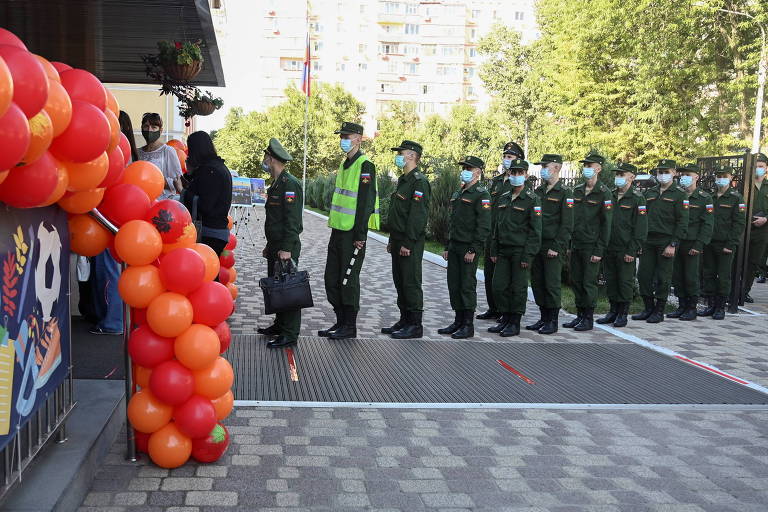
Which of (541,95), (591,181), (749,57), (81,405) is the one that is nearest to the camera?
(81,405)

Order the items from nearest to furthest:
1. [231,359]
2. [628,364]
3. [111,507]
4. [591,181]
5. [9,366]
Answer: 1. [9,366]
2. [111,507]
3. [231,359]
4. [628,364]
5. [591,181]

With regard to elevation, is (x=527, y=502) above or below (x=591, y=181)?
below

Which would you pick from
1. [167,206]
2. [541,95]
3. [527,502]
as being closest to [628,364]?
[527,502]

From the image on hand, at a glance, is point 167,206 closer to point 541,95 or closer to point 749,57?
point 749,57

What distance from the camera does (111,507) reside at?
353 centimetres

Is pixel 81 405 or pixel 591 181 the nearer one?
pixel 81 405

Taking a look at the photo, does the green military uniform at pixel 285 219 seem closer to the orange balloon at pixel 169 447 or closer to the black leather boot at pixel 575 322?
the orange balloon at pixel 169 447

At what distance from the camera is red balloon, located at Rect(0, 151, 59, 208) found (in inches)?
106

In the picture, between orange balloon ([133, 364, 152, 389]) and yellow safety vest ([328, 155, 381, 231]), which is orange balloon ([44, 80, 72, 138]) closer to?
orange balloon ([133, 364, 152, 389])

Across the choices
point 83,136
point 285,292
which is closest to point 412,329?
point 285,292

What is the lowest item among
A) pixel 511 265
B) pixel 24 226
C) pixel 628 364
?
pixel 628 364

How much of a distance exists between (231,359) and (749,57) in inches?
1057

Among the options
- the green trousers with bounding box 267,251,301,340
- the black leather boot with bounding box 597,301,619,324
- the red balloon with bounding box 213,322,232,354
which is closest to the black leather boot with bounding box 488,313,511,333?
the black leather boot with bounding box 597,301,619,324

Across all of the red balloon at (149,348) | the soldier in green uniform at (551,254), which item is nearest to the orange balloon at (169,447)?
the red balloon at (149,348)
